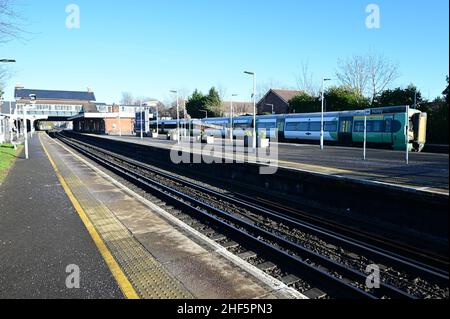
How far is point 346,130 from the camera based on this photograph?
29703 mm

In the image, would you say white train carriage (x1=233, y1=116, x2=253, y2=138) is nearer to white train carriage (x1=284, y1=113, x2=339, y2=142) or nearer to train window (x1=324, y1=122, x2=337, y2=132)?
white train carriage (x1=284, y1=113, x2=339, y2=142)

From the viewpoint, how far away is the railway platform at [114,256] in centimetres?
507

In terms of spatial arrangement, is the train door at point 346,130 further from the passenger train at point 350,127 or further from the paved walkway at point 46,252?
the paved walkway at point 46,252

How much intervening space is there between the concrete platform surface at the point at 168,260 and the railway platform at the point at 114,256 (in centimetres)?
1

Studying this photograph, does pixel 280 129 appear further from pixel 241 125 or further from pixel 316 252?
pixel 316 252

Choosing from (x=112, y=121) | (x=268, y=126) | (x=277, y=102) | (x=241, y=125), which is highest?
(x=277, y=102)

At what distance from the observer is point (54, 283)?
5.18m

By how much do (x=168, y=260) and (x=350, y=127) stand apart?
26386 millimetres

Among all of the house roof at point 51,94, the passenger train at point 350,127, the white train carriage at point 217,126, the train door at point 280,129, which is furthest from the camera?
the house roof at point 51,94

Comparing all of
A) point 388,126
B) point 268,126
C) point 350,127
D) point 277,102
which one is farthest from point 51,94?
point 388,126

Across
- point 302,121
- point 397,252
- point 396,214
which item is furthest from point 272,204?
point 302,121

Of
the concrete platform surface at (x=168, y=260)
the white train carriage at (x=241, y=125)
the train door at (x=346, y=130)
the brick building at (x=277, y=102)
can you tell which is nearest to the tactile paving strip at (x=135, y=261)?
the concrete platform surface at (x=168, y=260)

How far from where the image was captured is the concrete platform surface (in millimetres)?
5137

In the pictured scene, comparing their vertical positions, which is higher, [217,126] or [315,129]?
[217,126]
